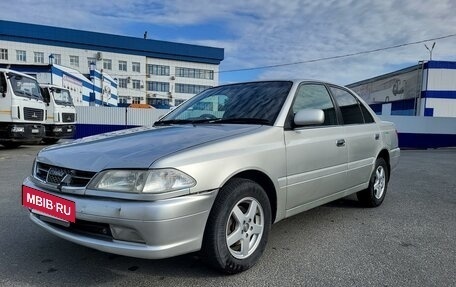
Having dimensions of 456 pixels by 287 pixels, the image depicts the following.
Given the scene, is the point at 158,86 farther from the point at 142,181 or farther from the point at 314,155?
the point at 142,181

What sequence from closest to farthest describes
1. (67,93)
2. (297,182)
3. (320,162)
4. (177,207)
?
(177,207)
(297,182)
(320,162)
(67,93)

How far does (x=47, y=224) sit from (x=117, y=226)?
0.78 metres

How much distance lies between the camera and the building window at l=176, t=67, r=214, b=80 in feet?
245

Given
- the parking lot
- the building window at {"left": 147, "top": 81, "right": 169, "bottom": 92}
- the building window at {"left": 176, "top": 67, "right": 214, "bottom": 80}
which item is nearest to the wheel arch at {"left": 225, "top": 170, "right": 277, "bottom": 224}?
the parking lot

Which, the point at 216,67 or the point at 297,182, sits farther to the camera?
the point at 216,67

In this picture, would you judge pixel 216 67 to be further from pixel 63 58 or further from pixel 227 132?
pixel 227 132

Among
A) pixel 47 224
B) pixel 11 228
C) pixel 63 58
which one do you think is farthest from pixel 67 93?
→ pixel 63 58

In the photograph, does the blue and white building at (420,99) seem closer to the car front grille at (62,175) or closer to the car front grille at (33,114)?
the car front grille at (33,114)

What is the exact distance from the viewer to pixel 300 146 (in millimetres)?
3438

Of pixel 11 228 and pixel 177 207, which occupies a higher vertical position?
pixel 177 207

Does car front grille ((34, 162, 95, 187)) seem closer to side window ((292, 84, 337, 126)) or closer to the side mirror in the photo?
the side mirror

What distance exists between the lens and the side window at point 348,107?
4379 millimetres

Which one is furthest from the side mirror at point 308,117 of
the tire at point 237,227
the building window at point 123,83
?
the building window at point 123,83

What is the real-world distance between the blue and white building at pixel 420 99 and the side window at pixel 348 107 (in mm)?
14251
